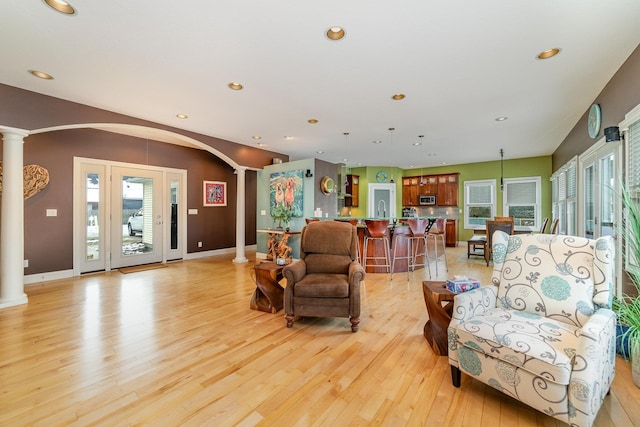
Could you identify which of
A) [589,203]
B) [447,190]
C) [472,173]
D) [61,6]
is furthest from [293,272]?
[472,173]

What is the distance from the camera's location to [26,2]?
1.98 metres

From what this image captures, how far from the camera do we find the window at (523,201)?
25.3ft

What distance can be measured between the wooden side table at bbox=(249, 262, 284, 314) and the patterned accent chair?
191 centimetres

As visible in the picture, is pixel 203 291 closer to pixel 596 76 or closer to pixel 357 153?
pixel 357 153

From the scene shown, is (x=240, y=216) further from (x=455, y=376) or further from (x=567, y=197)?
(x=567, y=197)

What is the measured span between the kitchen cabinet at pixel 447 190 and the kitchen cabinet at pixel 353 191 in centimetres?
268

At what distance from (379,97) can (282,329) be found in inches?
120

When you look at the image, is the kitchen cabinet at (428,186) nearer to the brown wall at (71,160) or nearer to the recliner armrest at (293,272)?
the brown wall at (71,160)

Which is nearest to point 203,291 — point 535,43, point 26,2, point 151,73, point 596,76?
point 151,73

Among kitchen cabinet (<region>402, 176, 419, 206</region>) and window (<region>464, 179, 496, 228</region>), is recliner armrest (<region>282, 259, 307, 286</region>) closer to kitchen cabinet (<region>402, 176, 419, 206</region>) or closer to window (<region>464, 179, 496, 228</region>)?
window (<region>464, 179, 496, 228</region>)

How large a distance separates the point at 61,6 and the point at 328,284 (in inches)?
120

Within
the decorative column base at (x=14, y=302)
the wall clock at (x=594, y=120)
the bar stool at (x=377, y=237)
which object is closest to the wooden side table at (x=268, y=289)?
the bar stool at (x=377, y=237)

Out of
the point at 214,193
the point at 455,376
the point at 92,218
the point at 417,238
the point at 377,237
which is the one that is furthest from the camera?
the point at 214,193

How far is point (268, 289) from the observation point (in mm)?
3176
